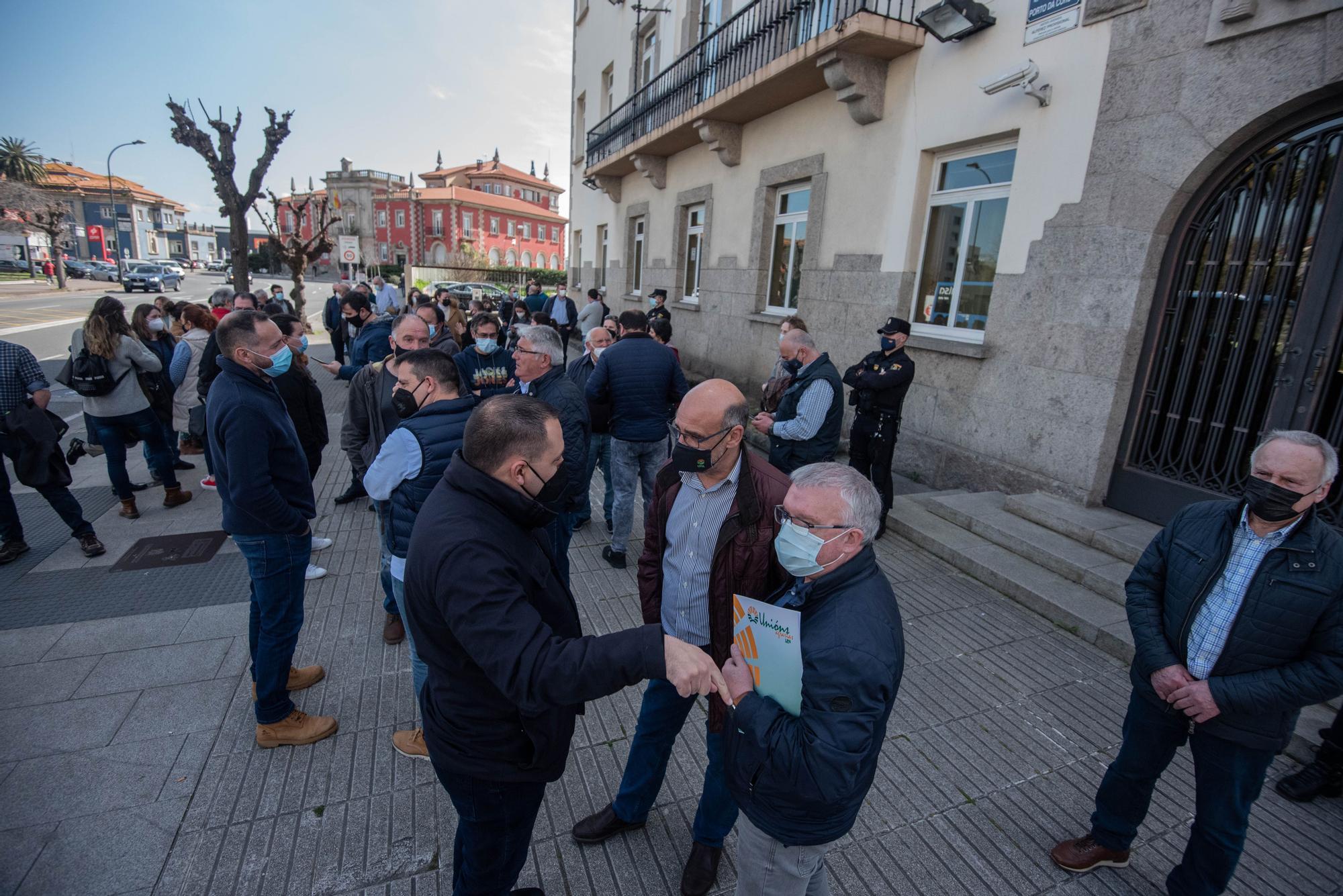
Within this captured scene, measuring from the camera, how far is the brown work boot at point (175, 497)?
240 inches

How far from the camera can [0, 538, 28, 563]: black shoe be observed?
4.81 m

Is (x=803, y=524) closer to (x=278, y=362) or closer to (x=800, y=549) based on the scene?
(x=800, y=549)

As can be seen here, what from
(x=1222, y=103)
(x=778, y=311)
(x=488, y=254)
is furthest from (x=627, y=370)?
(x=488, y=254)

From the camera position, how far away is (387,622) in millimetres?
3953

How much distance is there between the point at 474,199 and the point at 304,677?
7111cm

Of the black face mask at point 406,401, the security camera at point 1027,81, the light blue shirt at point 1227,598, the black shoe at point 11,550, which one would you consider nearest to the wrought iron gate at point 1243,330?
the security camera at point 1027,81

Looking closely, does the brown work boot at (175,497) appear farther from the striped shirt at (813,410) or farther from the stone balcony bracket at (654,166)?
the stone balcony bracket at (654,166)

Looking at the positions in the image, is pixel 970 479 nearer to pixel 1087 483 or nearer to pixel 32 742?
pixel 1087 483

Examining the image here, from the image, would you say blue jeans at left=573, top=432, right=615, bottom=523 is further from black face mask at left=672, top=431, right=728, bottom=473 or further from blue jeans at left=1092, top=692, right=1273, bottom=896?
blue jeans at left=1092, top=692, right=1273, bottom=896

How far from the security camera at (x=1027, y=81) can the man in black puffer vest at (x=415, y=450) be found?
5630 mm

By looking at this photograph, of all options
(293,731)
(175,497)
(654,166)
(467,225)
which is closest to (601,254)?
(654,166)

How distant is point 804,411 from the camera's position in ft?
15.4

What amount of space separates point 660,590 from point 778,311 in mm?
8178

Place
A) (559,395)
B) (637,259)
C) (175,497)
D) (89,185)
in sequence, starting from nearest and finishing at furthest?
(559,395)
(175,497)
(637,259)
(89,185)
